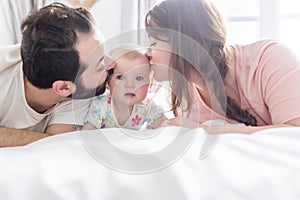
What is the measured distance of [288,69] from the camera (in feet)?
3.89

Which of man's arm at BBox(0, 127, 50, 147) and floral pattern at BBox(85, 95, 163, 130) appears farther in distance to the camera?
floral pattern at BBox(85, 95, 163, 130)

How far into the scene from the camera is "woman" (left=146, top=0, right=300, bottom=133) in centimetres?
121

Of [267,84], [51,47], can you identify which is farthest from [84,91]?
[267,84]

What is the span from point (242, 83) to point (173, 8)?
0.31 meters

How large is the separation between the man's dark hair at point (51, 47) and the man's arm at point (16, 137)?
0.67 ft

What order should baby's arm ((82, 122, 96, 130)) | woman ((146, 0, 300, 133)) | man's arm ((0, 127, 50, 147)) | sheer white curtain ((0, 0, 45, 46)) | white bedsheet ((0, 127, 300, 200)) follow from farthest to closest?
1. sheer white curtain ((0, 0, 45, 46))
2. baby's arm ((82, 122, 96, 130))
3. woman ((146, 0, 300, 133))
4. man's arm ((0, 127, 50, 147))
5. white bedsheet ((0, 127, 300, 200))

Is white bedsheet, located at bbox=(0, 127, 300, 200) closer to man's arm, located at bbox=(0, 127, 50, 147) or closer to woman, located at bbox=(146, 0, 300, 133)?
man's arm, located at bbox=(0, 127, 50, 147)

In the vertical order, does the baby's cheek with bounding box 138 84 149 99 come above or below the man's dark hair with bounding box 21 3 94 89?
below

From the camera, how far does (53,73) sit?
4.16ft

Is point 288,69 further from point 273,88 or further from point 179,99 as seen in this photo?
point 179,99

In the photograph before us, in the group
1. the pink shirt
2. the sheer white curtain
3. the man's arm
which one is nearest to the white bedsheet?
the man's arm

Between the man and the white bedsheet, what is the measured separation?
460 millimetres

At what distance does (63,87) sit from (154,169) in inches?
27.1

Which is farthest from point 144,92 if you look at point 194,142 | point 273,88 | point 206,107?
point 194,142
